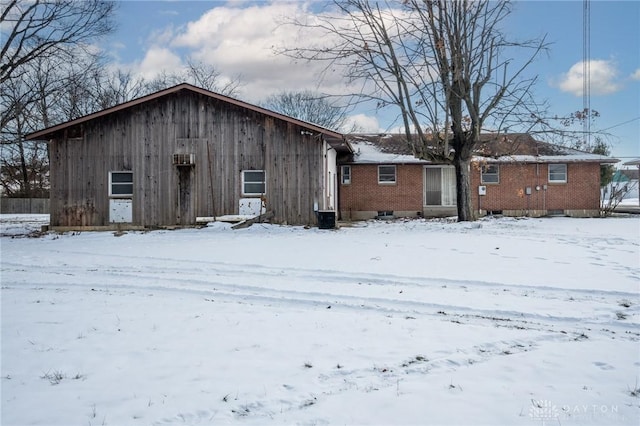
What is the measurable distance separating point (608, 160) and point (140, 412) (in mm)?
25969

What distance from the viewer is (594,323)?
17.5 feet

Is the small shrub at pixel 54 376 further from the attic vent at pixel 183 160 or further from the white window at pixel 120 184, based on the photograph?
the white window at pixel 120 184

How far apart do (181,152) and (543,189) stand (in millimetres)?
18400

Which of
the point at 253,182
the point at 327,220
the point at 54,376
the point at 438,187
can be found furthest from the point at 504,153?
the point at 54,376

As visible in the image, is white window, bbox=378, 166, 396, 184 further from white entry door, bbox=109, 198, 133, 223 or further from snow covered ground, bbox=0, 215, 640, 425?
snow covered ground, bbox=0, 215, 640, 425

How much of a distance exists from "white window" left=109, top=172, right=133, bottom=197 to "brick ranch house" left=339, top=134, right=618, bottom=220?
34.9 feet

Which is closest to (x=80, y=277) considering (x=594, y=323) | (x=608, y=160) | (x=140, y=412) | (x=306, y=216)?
(x=140, y=412)

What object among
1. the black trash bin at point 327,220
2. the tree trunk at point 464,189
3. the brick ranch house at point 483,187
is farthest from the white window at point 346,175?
the black trash bin at point 327,220

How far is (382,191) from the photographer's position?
2431cm

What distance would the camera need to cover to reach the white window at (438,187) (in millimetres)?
24641

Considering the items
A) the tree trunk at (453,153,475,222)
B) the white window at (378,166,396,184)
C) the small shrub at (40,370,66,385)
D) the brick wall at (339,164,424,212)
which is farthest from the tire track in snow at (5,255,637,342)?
the white window at (378,166,396,184)

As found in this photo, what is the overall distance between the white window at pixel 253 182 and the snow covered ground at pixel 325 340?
781 centimetres

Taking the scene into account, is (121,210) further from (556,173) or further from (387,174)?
(556,173)

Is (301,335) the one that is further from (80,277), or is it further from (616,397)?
(80,277)
